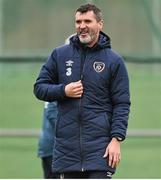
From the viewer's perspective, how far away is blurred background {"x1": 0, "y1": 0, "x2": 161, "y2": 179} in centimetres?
1054

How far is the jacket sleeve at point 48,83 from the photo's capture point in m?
5.75

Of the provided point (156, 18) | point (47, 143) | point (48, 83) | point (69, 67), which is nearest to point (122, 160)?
point (156, 18)

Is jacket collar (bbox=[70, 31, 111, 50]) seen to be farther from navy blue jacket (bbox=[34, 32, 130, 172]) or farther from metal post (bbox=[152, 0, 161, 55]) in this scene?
metal post (bbox=[152, 0, 161, 55])

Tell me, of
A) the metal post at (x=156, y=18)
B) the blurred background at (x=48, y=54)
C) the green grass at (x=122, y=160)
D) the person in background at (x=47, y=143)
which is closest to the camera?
the person in background at (x=47, y=143)

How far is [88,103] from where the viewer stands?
570 cm

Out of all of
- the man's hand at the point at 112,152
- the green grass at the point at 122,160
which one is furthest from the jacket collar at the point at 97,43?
the green grass at the point at 122,160

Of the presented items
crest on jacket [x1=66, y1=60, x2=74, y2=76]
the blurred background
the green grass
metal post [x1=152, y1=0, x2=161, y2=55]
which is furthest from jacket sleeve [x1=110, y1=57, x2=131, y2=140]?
metal post [x1=152, y1=0, x2=161, y2=55]

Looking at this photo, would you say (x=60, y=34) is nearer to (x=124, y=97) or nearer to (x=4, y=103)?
(x=4, y=103)

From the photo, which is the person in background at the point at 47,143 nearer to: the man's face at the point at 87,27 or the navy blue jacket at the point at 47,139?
the navy blue jacket at the point at 47,139

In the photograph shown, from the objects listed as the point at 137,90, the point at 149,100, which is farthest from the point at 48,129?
the point at 137,90

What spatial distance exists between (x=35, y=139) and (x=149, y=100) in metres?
4.03

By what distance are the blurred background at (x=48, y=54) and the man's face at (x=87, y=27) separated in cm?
413

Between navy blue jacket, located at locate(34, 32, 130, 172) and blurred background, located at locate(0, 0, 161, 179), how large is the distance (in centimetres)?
398

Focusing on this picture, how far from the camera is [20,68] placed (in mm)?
13594
